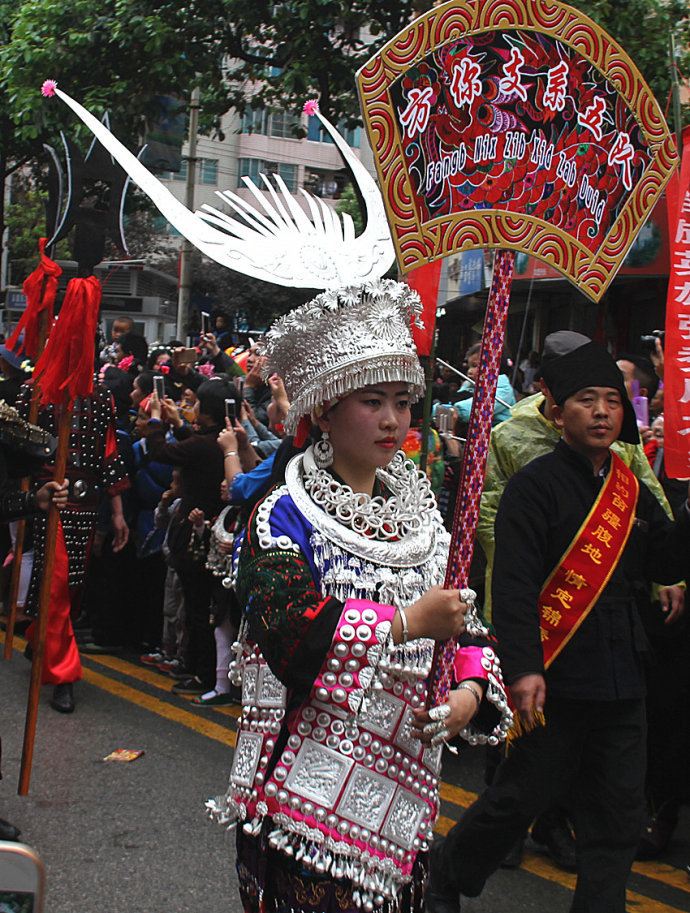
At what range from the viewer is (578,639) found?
3.47m

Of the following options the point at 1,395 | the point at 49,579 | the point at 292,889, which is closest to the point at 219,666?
the point at 49,579

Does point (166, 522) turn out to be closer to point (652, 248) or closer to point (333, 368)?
point (333, 368)

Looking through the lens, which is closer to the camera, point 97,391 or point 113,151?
point 113,151

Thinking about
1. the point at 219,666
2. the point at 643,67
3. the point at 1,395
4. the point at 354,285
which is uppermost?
the point at 643,67

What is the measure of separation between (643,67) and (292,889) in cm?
980

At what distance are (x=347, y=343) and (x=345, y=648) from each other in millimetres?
665

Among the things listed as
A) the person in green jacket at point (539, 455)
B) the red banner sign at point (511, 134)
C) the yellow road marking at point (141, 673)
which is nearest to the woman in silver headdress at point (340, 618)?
the red banner sign at point (511, 134)

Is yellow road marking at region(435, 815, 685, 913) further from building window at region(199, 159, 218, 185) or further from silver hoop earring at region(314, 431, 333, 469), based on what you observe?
building window at region(199, 159, 218, 185)

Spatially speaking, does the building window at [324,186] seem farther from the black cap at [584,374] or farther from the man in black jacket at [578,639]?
the man in black jacket at [578,639]

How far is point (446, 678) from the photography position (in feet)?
7.34

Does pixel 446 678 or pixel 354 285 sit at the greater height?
pixel 354 285

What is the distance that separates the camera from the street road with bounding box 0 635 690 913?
3.95 metres

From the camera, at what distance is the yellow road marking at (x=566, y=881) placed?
3.99m

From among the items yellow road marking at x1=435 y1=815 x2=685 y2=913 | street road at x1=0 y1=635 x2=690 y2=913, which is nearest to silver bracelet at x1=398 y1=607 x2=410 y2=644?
street road at x1=0 y1=635 x2=690 y2=913
